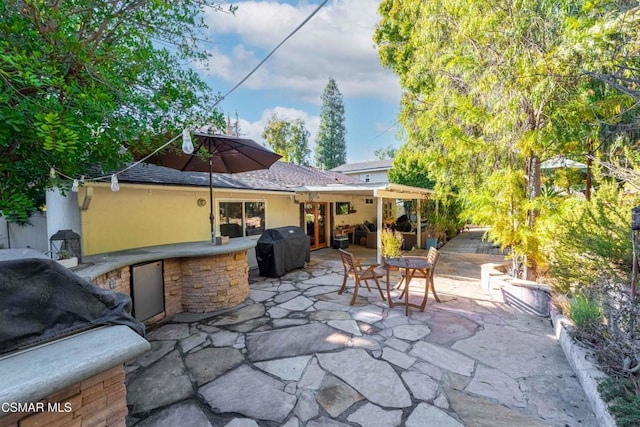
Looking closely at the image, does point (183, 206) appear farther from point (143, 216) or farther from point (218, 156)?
point (218, 156)

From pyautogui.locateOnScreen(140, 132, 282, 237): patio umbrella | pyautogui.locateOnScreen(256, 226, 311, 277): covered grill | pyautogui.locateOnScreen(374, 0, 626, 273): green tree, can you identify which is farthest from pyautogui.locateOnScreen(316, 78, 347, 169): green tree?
pyautogui.locateOnScreen(140, 132, 282, 237): patio umbrella

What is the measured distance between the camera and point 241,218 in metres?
9.20

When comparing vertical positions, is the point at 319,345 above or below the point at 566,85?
below

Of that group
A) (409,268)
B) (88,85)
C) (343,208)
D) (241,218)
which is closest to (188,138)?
(88,85)

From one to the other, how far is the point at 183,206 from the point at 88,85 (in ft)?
15.0

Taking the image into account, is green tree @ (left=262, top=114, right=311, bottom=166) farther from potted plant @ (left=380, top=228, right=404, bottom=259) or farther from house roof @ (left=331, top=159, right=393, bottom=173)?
potted plant @ (left=380, top=228, right=404, bottom=259)

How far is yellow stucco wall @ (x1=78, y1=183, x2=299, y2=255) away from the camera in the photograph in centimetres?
583

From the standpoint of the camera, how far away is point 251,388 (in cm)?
312

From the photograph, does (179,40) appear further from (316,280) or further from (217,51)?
(316,280)

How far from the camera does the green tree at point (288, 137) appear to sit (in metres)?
27.5

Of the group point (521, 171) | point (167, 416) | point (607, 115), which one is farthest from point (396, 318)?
point (607, 115)

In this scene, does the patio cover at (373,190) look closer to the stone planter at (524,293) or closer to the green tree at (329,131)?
the stone planter at (524,293)

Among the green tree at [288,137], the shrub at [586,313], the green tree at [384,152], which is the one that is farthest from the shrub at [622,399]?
the green tree at [384,152]

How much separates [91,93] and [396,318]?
5.38 meters
